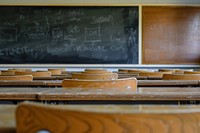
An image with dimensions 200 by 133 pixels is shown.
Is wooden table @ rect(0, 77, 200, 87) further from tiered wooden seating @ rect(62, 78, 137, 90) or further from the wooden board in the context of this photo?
the wooden board

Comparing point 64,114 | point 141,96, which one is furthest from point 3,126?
point 141,96

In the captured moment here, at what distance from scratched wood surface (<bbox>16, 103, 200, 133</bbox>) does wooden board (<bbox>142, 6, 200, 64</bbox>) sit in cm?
649

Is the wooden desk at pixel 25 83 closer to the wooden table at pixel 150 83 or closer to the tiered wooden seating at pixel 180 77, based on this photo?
the wooden table at pixel 150 83

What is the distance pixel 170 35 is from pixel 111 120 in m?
6.82

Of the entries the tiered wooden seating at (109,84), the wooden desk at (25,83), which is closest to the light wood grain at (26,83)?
the wooden desk at (25,83)

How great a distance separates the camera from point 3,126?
69cm

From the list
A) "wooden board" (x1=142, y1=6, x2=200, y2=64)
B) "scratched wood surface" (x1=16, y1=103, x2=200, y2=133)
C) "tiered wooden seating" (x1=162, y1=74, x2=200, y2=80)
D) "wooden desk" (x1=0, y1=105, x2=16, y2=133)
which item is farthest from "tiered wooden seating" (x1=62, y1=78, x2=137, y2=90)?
"wooden board" (x1=142, y1=6, x2=200, y2=64)

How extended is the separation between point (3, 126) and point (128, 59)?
6412 mm

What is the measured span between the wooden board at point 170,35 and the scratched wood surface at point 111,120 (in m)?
6.49

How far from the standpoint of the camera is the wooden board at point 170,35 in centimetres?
704

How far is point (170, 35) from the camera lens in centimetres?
716

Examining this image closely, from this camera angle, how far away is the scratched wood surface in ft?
1.84

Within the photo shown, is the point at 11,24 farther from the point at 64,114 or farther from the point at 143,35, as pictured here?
the point at 64,114

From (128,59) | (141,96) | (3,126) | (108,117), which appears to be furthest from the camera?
(128,59)
